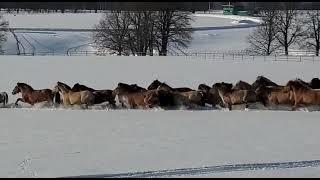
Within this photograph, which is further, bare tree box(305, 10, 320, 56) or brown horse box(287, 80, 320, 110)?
bare tree box(305, 10, 320, 56)

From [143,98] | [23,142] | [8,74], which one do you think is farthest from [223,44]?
[23,142]

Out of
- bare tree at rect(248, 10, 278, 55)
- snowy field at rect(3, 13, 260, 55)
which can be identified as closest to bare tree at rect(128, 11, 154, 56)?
snowy field at rect(3, 13, 260, 55)

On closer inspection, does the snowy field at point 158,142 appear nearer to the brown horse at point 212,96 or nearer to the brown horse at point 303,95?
the brown horse at point 303,95

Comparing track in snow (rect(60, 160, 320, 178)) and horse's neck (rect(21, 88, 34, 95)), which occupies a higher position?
horse's neck (rect(21, 88, 34, 95))

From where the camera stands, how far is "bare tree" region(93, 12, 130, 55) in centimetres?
5998

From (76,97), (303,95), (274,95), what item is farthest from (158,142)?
(303,95)

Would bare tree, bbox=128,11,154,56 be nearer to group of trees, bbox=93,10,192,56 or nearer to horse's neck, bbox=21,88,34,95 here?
group of trees, bbox=93,10,192,56

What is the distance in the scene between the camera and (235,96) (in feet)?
52.0

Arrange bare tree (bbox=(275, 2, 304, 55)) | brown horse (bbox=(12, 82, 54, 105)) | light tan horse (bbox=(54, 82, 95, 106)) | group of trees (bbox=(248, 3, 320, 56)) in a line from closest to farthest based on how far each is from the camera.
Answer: light tan horse (bbox=(54, 82, 95, 106)) < brown horse (bbox=(12, 82, 54, 105)) < group of trees (bbox=(248, 3, 320, 56)) < bare tree (bbox=(275, 2, 304, 55))

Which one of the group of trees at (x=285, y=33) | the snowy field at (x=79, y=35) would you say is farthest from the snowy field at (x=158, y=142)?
the group of trees at (x=285, y=33)

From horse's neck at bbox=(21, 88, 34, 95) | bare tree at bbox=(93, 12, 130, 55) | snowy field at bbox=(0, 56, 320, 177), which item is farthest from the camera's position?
bare tree at bbox=(93, 12, 130, 55)

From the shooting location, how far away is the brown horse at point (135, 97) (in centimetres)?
1597

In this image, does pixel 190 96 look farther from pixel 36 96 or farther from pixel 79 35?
pixel 79 35

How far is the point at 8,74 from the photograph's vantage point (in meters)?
26.1
